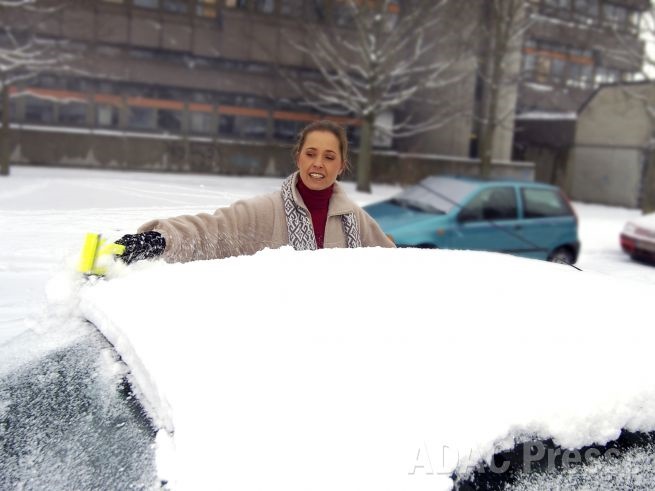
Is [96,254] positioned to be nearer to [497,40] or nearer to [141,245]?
[141,245]

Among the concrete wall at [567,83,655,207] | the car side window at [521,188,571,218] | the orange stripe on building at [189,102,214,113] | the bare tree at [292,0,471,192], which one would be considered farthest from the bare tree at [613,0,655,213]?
the orange stripe on building at [189,102,214,113]

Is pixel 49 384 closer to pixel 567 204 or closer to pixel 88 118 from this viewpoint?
→ pixel 567 204

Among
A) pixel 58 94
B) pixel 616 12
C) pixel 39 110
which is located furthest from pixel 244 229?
pixel 616 12

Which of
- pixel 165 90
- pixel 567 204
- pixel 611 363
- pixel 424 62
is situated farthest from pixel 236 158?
pixel 611 363

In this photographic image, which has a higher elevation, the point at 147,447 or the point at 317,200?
the point at 317,200

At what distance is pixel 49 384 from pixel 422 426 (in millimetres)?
928

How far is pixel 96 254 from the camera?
1.81 metres

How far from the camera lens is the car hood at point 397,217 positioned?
7.43 meters

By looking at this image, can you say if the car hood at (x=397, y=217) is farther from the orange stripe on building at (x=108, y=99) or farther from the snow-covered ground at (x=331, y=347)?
the orange stripe on building at (x=108, y=99)

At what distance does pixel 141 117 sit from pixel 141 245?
23.4 m

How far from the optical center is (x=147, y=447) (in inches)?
49.9

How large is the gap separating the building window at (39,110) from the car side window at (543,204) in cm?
1961

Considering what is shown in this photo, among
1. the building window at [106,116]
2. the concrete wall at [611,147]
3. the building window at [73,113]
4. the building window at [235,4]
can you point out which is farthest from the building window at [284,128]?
the concrete wall at [611,147]

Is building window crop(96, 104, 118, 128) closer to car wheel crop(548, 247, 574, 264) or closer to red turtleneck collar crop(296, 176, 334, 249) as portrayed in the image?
car wheel crop(548, 247, 574, 264)
